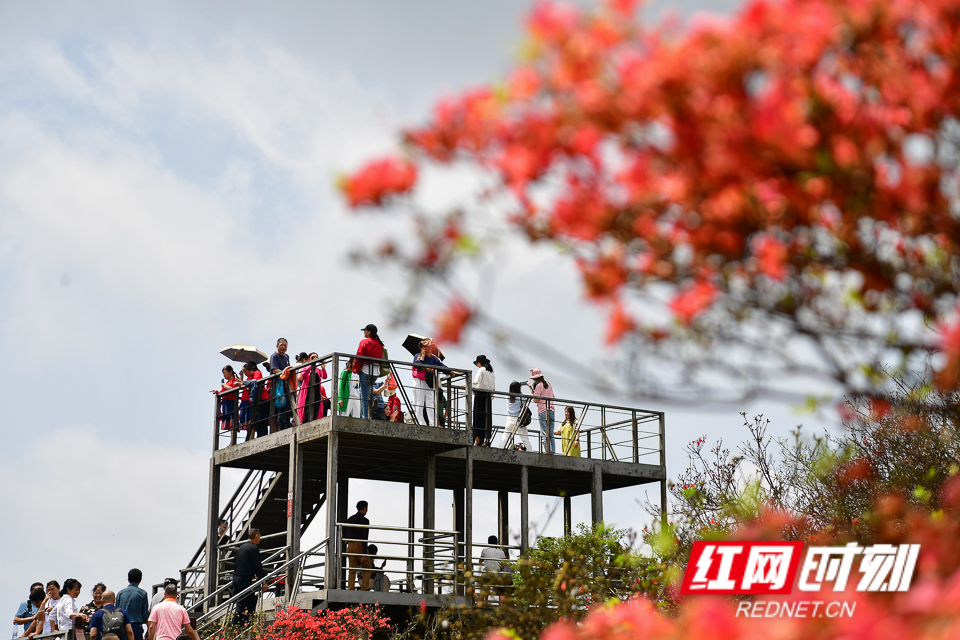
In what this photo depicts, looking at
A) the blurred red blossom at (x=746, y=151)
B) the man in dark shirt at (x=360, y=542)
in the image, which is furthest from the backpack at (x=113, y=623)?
the blurred red blossom at (x=746, y=151)

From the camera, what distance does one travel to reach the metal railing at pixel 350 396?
17734 millimetres

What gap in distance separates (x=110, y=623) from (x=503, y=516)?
12.1 m

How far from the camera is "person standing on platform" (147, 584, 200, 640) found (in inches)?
556

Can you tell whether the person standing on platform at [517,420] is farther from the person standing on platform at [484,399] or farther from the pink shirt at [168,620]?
the pink shirt at [168,620]

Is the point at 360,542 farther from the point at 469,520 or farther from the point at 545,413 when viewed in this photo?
the point at 545,413

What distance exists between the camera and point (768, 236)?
3.99 m

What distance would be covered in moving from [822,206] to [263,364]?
669 inches

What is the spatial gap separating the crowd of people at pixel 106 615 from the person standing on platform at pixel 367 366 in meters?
4.27

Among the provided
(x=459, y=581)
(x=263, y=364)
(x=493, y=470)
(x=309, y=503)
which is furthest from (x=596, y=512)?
(x=263, y=364)

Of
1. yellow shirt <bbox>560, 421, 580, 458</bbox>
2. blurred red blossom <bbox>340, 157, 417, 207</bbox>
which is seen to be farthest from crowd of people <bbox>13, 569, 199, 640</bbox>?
blurred red blossom <bbox>340, 157, 417, 207</bbox>

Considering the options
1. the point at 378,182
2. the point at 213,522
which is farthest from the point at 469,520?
the point at 378,182

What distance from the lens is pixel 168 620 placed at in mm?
14188

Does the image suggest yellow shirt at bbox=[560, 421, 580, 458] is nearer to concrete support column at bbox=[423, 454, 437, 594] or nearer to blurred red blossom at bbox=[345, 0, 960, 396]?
concrete support column at bbox=[423, 454, 437, 594]

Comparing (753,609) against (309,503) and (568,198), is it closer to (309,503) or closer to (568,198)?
(568,198)
